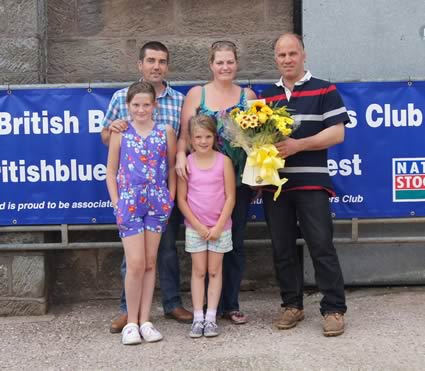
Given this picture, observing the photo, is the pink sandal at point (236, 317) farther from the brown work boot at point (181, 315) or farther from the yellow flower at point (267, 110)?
the yellow flower at point (267, 110)

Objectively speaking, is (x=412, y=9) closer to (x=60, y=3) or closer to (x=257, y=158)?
(x=257, y=158)

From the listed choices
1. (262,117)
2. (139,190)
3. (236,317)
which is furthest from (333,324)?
(139,190)

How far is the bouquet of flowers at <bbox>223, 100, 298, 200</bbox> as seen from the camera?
427cm

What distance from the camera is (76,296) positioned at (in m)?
5.62

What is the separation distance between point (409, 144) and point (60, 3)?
3.03 m

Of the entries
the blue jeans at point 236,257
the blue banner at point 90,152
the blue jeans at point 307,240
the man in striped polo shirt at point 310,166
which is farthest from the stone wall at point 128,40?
the man in striped polo shirt at point 310,166

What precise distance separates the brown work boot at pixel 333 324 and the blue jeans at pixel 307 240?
0.14 ft

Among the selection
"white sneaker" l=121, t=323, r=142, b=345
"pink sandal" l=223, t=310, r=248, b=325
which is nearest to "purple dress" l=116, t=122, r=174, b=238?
"white sneaker" l=121, t=323, r=142, b=345

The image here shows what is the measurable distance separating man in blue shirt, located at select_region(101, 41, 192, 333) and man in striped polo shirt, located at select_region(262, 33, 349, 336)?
0.69 m

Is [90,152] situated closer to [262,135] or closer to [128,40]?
[128,40]

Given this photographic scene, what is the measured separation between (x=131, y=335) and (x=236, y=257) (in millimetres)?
934

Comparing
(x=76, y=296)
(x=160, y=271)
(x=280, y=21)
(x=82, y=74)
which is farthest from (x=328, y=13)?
(x=76, y=296)

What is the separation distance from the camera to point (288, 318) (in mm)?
4727

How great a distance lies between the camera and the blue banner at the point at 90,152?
16.8ft
